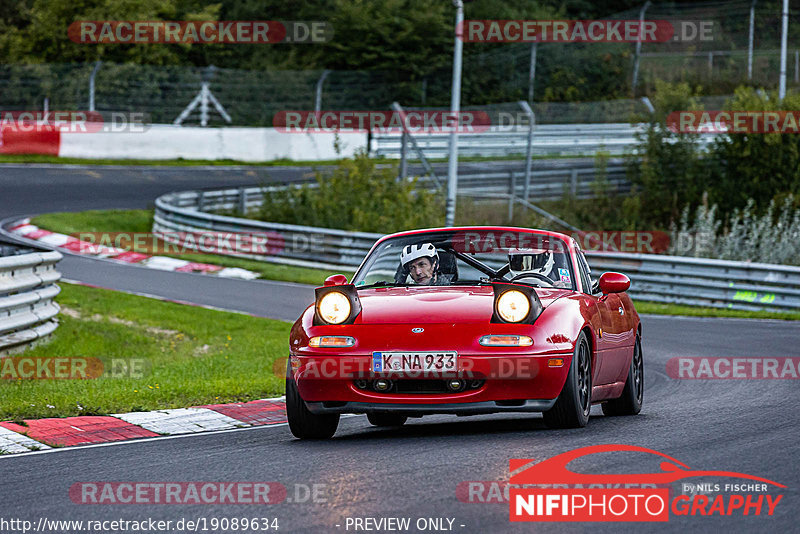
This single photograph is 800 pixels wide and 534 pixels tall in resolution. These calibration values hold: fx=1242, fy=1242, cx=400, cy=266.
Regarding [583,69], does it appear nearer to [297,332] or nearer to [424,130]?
[424,130]

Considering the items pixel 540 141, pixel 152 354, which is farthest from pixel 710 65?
pixel 152 354

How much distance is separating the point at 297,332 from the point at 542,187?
2534 centimetres

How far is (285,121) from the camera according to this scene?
4006 centimetres

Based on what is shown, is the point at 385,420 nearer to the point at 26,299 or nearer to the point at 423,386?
the point at 423,386

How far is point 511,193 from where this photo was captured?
30.1 metres

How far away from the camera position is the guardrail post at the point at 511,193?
2888 centimetres

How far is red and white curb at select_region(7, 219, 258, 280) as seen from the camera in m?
23.3

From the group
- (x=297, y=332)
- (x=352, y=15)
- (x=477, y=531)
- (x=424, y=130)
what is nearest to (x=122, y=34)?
(x=352, y=15)

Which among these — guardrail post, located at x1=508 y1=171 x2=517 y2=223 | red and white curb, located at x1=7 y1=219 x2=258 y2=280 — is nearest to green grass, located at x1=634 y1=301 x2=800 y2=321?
red and white curb, located at x1=7 y1=219 x2=258 y2=280

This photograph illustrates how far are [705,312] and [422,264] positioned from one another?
1147 centimetres

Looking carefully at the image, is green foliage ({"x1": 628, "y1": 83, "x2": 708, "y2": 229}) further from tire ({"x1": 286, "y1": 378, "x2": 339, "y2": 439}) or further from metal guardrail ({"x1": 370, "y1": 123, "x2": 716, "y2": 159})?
tire ({"x1": 286, "y1": 378, "x2": 339, "y2": 439})

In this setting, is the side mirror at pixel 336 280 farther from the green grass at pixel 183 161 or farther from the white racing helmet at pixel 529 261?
the green grass at pixel 183 161

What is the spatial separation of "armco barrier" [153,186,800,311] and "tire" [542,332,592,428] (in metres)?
12.2

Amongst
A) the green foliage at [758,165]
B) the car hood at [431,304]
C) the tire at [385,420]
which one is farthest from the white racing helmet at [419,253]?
the green foliage at [758,165]
